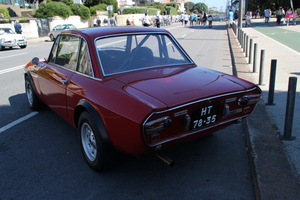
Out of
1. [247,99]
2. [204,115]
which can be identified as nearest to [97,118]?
[204,115]

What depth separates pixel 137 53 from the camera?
400 centimetres

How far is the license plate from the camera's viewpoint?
299 centimetres

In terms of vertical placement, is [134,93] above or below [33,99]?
above

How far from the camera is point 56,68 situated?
175 inches

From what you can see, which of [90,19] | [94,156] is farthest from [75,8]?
[94,156]

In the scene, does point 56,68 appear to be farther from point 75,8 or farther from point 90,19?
point 90,19

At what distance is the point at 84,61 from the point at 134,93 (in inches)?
43.8

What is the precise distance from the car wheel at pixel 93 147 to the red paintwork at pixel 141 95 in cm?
20

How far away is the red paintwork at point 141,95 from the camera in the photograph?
2.76 meters

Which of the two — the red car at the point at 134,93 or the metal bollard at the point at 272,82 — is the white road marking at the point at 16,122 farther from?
the metal bollard at the point at 272,82

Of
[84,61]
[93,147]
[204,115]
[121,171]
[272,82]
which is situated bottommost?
[121,171]

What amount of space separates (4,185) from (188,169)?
6.76 ft

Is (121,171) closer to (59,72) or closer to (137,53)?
(137,53)

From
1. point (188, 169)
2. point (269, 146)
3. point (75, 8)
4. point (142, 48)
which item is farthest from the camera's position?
point (75, 8)
